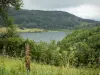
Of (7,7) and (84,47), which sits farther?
(84,47)

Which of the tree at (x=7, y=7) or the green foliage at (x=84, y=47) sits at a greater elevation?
the tree at (x=7, y=7)

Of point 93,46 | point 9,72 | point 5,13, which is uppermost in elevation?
point 5,13

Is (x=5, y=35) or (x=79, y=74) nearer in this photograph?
(x=79, y=74)

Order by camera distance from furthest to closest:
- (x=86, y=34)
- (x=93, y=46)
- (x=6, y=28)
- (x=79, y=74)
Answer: (x=86, y=34), (x=93, y=46), (x=6, y=28), (x=79, y=74)

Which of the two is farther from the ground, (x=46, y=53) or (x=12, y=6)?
(x=12, y=6)

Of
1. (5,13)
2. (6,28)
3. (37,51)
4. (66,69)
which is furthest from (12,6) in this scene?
(66,69)

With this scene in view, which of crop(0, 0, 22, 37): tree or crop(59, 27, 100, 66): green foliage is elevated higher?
crop(0, 0, 22, 37): tree

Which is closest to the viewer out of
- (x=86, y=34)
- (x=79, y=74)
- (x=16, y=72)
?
(x=16, y=72)

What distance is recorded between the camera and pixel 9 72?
8.64 metres

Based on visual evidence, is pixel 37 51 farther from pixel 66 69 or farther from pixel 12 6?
pixel 66 69

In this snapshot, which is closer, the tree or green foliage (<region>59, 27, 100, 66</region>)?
the tree

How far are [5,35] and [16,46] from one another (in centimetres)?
684

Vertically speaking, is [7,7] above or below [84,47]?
above

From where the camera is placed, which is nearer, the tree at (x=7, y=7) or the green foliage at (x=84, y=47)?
the tree at (x=7, y=7)
